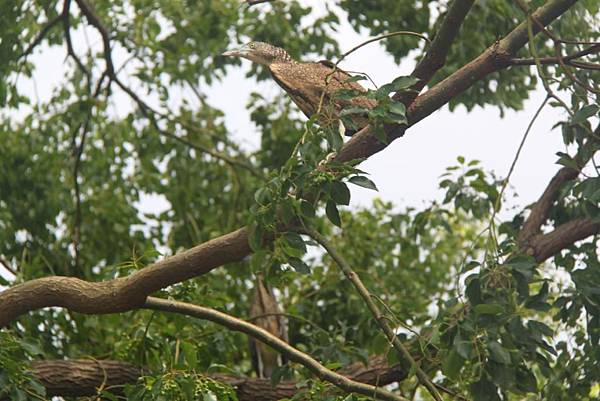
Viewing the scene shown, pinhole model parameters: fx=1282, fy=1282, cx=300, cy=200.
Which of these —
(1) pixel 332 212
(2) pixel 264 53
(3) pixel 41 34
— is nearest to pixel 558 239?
(2) pixel 264 53

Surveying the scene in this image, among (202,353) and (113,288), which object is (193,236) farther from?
(113,288)

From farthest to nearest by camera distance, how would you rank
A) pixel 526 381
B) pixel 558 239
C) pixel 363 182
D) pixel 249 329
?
pixel 558 239
pixel 249 329
pixel 526 381
pixel 363 182

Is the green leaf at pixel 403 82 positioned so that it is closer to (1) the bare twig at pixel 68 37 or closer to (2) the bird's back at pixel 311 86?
(2) the bird's back at pixel 311 86

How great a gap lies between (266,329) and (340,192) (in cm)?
297

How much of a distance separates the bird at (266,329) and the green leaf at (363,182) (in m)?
2.86

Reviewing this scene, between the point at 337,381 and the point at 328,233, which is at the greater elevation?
the point at 328,233

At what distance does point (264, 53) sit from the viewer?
4512mm

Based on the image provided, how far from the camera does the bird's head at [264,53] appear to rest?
442 cm

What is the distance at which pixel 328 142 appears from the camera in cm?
325

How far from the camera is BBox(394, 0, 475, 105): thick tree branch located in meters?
3.63

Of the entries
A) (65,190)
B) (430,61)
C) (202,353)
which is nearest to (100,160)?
(65,190)

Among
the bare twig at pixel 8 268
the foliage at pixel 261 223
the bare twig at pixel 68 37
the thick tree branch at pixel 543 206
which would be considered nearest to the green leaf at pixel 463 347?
the foliage at pixel 261 223

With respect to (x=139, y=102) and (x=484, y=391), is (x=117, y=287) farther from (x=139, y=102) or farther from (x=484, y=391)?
(x=139, y=102)

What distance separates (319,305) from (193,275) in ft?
9.78
